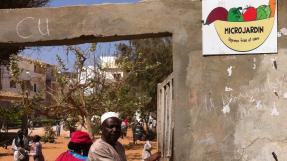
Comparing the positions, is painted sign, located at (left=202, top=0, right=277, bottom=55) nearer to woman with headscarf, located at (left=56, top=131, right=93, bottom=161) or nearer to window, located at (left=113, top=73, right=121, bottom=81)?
woman with headscarf, located at (left=56, top=131, right=93, bottom=161)

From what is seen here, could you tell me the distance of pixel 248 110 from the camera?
5.39 m

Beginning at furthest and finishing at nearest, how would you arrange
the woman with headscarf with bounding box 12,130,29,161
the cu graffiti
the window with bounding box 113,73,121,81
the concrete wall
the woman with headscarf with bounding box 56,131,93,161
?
the window with bounding box 113,73,121,81 < the woman with headscarf with bounding box 12,130,29,161 < the cu graffiti < the concrete wall < the woman with headscarf with bounding box 56,131,93,161

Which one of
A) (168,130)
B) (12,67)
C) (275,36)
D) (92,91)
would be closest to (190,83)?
(275,36)

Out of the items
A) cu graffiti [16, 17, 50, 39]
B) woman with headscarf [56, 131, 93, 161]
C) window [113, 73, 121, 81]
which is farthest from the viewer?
window [113, 73, 121, 81]

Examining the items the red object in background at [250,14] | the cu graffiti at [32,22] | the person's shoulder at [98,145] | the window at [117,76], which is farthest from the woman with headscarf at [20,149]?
the person's shoulder at [98,145]

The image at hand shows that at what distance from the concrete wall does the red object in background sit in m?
0.27

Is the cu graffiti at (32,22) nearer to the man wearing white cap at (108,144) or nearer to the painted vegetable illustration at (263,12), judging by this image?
the man wearing white cap at (108,144)

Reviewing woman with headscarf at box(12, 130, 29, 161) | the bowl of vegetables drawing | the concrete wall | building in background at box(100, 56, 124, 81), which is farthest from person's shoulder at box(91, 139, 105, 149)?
building in background at box(100, 56, 124, 81)

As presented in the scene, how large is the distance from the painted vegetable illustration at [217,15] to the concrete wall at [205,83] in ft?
0.40

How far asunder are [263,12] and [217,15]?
49 centimetres

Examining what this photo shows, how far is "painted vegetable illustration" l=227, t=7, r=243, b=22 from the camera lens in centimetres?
544

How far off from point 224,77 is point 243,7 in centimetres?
78

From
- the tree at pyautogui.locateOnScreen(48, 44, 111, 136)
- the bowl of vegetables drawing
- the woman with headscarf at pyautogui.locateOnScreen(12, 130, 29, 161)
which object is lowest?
the woman with headscarf at pyautogui.locateOnScreen(12, 130, 29, 161)

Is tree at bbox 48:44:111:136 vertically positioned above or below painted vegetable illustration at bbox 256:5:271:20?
below
